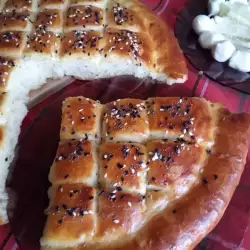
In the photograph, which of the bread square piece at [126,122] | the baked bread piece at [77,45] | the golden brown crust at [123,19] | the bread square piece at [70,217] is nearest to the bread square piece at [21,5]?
the baked bread piece at [77,45]

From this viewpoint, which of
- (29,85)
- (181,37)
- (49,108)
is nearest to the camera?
(49,108)

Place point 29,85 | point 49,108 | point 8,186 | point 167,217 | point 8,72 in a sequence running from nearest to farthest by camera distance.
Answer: point 167,217
point 8,186
point 49,108
point 8,72
point 29,85

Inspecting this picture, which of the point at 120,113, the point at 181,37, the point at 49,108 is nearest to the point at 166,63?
the point at 181,37

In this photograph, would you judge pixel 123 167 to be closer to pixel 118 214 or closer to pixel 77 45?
pixel 118 214

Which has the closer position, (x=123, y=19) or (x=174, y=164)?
(x=174, y=164)

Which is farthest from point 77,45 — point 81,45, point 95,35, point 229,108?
point 229,108

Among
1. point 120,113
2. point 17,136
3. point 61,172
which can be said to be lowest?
point 17,136

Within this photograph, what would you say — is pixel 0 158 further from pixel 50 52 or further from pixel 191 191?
pixel 191 191

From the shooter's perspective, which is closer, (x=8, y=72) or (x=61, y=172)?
(x=61, y=172)
